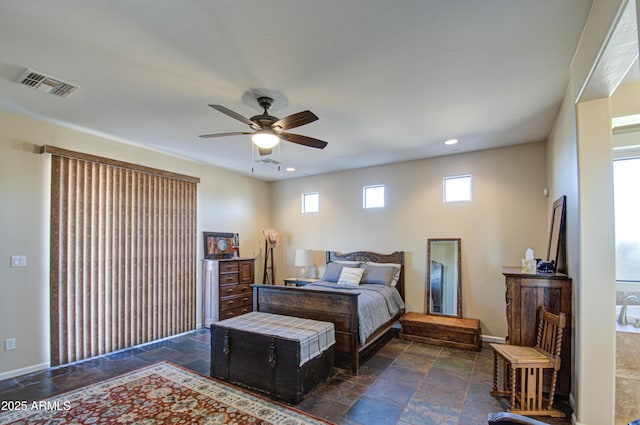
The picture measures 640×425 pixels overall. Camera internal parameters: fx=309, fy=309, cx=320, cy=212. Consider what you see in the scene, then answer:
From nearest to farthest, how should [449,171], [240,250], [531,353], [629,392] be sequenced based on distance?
[629,392]
[531,353]
[449,171]
[240,250]

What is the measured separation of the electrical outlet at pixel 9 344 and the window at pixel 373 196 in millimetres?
5053

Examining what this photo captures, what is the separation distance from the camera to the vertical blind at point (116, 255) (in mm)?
3686

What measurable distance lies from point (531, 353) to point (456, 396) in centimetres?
79

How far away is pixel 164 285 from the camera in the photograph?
187 inches

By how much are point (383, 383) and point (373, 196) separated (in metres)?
3.35

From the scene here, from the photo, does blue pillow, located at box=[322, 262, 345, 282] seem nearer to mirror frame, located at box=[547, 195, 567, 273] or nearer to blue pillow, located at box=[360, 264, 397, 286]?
blue pillow, located at box=[360, 264, 397, 286]

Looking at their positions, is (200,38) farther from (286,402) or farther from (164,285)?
(164,285)

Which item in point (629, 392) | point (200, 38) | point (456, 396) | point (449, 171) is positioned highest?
→ point (200, 38)

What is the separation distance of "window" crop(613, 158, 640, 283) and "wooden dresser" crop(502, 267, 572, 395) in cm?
102

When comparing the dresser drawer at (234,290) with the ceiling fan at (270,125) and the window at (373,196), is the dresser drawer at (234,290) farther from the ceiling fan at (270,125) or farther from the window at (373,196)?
the ceiling fan at (270,125)

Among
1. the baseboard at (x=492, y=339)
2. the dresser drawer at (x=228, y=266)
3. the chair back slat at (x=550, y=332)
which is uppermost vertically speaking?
the dresser drawer at (x=228, y=266)

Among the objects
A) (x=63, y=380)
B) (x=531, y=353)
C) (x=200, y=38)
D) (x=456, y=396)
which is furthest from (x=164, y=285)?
(x=531, y=353)

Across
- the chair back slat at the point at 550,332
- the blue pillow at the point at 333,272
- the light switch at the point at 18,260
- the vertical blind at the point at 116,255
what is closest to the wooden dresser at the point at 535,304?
the chair back slat at the point at 550,332

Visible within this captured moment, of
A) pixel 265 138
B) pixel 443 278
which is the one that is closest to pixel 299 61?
pixel 265 138
